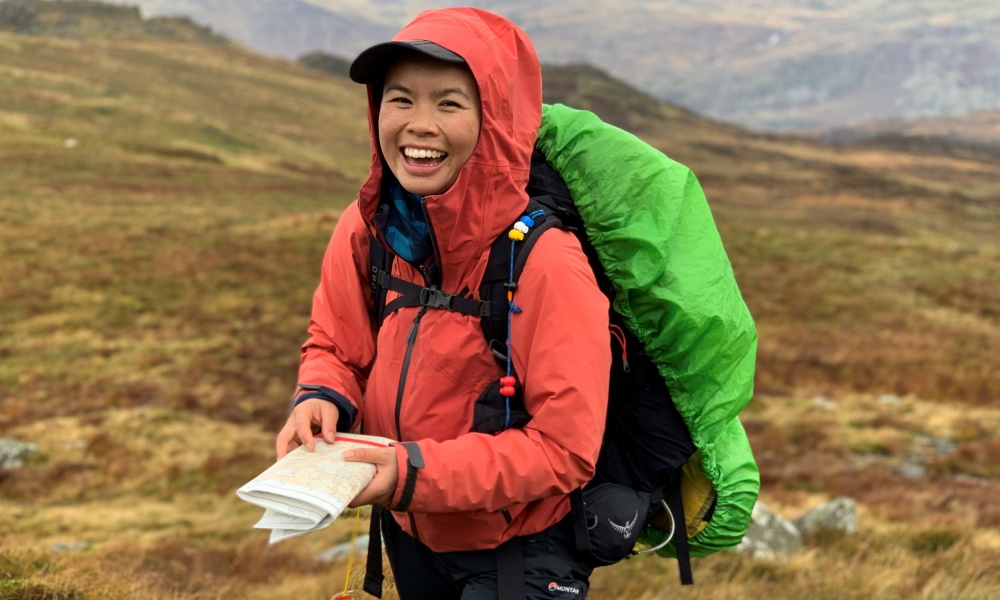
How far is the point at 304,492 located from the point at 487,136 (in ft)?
3.38

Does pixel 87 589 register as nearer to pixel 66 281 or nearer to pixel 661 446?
pixel 661 446

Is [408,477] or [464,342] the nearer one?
[408,477]

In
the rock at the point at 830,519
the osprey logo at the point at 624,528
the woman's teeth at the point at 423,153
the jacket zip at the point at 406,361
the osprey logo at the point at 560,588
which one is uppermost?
the woman's teeth at the point at 423,153

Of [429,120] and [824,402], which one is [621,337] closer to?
[429,120]

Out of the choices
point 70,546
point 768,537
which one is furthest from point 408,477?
point 70,546

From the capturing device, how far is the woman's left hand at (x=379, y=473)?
1.92m

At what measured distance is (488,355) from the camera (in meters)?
2.15

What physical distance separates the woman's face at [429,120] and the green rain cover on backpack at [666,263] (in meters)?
0.37

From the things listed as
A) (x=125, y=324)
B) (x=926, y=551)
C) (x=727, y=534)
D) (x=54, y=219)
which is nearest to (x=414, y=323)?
(x=727, y=534)

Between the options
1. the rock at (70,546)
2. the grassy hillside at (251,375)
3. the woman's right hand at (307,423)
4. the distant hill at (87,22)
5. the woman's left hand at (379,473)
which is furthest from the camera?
the distant hill at (87,22)

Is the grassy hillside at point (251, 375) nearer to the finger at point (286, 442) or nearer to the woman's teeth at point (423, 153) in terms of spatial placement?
the finger at point (286, 442)

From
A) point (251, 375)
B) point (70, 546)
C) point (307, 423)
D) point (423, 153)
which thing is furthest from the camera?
point (251, 375)

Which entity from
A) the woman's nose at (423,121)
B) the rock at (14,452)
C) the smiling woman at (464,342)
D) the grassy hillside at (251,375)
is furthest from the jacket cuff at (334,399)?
the rock at (14,452)

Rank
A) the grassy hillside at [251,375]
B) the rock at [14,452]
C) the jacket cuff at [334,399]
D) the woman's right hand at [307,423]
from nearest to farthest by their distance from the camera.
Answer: the woman's right hand at [307,423], the jacket cuff at [334,399], the grassy hillside at [251,375], the rock at [14,452]
